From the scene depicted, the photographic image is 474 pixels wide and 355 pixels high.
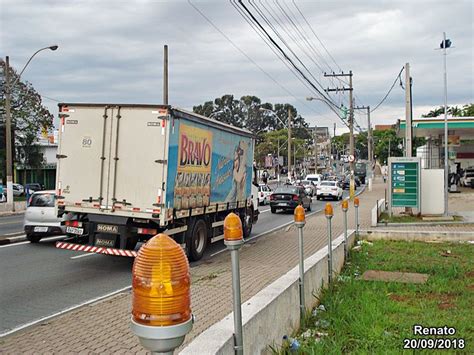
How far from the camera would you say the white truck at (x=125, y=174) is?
10.2 m

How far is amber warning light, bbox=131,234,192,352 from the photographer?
6.57 ft

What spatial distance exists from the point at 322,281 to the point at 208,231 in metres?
6.24

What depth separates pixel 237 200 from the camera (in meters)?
15.1

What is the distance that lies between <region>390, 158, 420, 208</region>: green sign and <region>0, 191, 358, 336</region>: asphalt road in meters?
8.51

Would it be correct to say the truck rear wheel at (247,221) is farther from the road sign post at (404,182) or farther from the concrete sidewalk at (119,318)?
the road sign post at (404,182)

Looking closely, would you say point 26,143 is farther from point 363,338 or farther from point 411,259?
point 363,338

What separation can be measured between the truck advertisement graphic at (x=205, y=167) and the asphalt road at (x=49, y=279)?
65.7 inches

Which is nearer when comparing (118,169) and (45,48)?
(118,169)

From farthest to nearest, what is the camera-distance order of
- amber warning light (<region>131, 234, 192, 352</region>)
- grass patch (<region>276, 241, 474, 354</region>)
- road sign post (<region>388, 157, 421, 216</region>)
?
road sign post (<region>388, 157, 421, 216</region>)
grass patch (<region>276, 241, 474, 354</region>)
amber warning light (<region>131, 234, 192, 352</region>)

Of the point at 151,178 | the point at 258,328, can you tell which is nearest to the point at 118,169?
the point at 151,178

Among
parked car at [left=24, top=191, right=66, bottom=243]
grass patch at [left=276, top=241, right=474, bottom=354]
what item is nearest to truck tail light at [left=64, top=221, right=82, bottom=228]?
parked car at [left=24, top=191, right=66, bottom=243]

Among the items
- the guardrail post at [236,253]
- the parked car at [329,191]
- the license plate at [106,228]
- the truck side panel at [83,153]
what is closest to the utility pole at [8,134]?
the truck side panel at [83,153]

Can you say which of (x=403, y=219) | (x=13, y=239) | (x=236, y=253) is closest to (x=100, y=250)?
(x=13, y=239)

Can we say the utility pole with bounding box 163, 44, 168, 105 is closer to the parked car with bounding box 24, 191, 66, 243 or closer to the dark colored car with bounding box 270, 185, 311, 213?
the dark colored car with bounding box 270, 185, 311, 213
